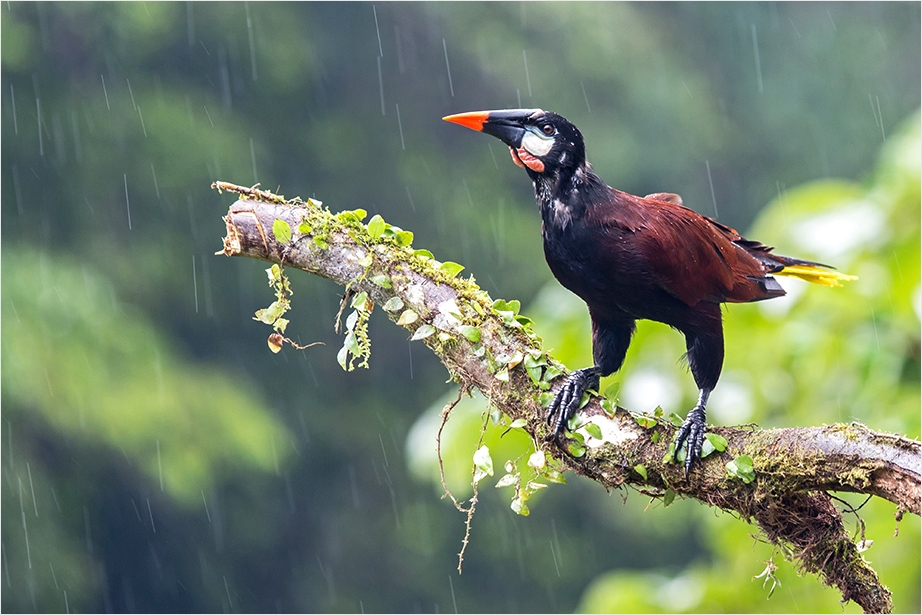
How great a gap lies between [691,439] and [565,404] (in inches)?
12.2

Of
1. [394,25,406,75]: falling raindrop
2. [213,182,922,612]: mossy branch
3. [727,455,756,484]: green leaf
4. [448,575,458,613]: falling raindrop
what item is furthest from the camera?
[448,575,458,613]: falling raindrop

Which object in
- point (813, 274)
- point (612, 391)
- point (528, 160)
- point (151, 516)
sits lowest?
point (151, 516)

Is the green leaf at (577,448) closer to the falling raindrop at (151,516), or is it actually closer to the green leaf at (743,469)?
the green leaf at (743,469)

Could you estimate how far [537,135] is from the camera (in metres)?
2.61

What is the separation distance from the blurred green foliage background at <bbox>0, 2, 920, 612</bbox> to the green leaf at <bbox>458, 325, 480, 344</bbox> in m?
4.32

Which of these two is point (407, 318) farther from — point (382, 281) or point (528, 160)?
point (528, 160)

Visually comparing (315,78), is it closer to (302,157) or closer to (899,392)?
(302,157)

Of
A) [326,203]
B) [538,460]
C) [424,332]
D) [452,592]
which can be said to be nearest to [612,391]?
[538,460]

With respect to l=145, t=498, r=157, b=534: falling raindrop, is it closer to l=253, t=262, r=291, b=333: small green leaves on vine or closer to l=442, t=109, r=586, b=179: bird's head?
l=253, t=262, r=291, b=333: small green leaves on vine

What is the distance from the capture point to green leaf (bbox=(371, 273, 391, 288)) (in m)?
2.52

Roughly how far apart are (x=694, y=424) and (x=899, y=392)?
1715 mm

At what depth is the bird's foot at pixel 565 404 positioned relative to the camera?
2430 millimetres

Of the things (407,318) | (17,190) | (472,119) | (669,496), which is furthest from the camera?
(17,190)

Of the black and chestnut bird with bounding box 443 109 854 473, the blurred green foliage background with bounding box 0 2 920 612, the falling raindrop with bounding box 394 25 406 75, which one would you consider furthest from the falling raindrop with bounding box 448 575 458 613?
the black and chestnut bird with bounding box 443 109 854 473
